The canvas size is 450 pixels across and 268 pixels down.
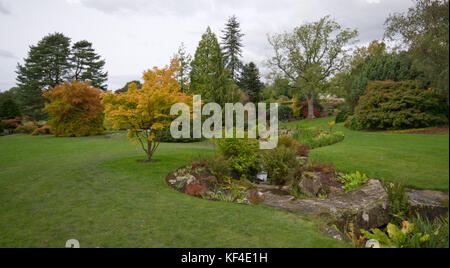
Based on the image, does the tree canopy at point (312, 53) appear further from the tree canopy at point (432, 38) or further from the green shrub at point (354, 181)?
the tree canopy at point (432, 38)

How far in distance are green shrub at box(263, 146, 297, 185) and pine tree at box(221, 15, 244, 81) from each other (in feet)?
94.3

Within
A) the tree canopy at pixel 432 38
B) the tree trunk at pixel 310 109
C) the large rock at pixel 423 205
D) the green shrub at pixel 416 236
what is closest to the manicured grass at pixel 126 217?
the green shrub at pixel 416 236

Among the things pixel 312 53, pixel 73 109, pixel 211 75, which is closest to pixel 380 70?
pixel 211 75

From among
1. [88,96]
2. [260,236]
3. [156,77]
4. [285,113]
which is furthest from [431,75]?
[285,113]

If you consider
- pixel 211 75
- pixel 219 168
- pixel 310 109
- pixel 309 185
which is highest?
pixel 211 75

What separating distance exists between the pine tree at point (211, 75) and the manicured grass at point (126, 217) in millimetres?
13805

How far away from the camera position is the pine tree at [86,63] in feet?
105

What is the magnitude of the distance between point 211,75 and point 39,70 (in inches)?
972

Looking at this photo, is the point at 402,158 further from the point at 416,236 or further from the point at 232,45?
the point at 232,45

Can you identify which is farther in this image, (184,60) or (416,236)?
(184,60)

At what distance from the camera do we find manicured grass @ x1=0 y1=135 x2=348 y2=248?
289 centimetres

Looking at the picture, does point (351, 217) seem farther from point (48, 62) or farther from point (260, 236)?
point (48, 62)

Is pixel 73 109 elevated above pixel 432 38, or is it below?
above

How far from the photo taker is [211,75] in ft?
64.4
